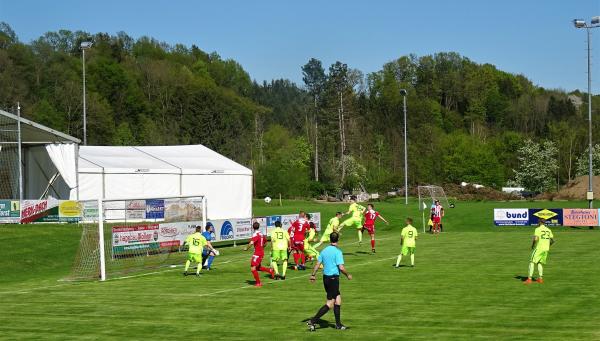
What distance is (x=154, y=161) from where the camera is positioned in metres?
59.8

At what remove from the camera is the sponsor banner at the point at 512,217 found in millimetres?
63719

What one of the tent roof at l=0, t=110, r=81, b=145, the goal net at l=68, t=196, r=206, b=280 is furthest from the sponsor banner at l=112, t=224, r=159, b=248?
the tent roof at l=0, t=110, r=81, b=145

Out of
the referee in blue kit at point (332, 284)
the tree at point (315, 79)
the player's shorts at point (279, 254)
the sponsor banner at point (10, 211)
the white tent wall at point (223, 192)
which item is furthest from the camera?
the tree at point (315, 79)

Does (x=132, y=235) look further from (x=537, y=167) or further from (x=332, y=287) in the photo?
(x=537, y=167)

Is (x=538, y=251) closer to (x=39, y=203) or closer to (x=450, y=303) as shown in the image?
(x=450, y=303)

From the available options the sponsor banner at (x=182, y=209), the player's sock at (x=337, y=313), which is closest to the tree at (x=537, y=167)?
the sponsor banner at (x=182, y=209)

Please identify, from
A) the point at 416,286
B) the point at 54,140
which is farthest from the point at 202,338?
the point at 54,140

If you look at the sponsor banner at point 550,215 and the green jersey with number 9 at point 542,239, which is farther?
the sponsor banner at point 550,215

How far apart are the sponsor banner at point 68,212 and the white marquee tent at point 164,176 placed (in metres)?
3.32

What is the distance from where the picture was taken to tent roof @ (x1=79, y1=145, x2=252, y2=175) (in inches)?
2212

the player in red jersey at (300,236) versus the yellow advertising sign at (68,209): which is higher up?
the yellow advertising sign at (68,209)

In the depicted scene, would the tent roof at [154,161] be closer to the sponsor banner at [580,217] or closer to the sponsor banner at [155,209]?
the sponsor banner at [155,209]

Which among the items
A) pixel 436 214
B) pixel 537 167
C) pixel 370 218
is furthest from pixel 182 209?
pixel 537 167

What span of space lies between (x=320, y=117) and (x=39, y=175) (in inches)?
3000
